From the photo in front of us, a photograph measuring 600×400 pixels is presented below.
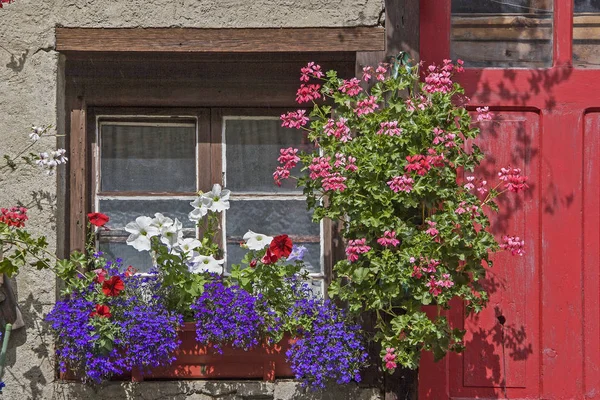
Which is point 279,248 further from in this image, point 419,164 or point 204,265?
point 419,164

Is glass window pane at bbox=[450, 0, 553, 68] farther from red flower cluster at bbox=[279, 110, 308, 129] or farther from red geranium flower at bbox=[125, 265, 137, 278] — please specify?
red geranium flower at bbox=[125, 265, 137, 278]

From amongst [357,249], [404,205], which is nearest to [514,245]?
[404,205]

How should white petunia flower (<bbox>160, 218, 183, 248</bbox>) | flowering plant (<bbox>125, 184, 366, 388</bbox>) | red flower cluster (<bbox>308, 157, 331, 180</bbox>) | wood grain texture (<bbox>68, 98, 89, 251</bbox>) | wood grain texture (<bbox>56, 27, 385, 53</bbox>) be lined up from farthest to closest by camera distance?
wood grain texture (<bbox>68, 98, 89, 251</bbox>) → wood grain texture (<bbox>56, 27, 385, 53</bbox>) → white petunia flower (<bbox>160, 218, 183, 248</bbox>) → flowering plant (<bbox>125, 184, 366, 388</bbox>) → red flower cluster (<bbox>308, 157, 331, 180</bbox>)

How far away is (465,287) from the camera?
15.0 feet

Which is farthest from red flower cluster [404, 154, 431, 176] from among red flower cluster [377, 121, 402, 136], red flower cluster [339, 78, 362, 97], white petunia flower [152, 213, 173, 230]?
white petunia flower [152, 213, 173, 230]

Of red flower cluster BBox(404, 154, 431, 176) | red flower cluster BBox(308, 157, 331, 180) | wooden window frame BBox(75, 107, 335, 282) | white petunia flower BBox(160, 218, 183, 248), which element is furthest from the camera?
wooden window frame BBox(75, 107, 335, 282)

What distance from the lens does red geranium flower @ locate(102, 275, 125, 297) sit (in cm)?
459

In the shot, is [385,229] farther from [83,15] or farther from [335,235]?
[83,15]

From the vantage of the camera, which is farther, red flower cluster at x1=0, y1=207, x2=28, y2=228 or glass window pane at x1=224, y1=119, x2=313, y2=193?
glass window pane at x1=224, y1=119, x2=313, y2=193

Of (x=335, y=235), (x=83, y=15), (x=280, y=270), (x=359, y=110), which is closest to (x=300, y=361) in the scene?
(x=280, y=270)

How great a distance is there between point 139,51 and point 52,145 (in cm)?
60

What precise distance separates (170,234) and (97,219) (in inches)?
13.3

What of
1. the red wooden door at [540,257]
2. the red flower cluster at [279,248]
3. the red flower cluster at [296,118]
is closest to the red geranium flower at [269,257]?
the red flower cluster at [279,248]

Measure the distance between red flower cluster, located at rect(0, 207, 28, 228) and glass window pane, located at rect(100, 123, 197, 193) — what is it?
57cm
